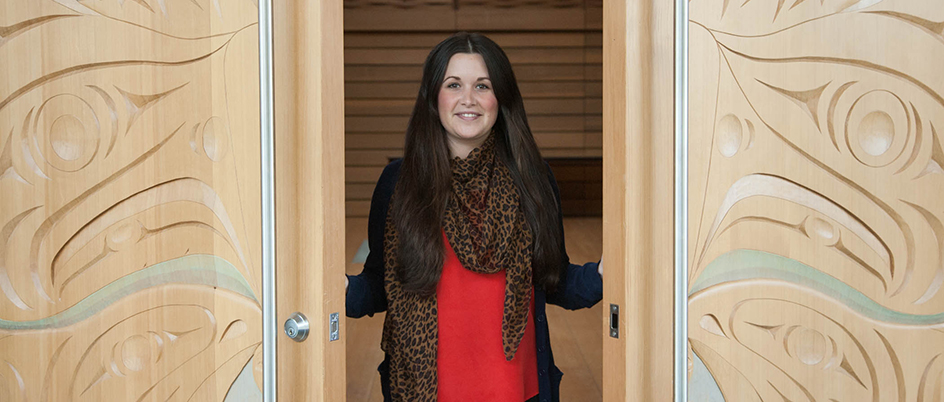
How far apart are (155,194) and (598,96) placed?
8296 millimetres

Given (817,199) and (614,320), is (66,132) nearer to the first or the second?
(614,320)

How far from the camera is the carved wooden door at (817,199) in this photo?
3.91 feet

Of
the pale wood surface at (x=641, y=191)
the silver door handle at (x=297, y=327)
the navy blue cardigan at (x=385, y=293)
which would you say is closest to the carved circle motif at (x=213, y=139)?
the silver door handle at (x=297, y=327)

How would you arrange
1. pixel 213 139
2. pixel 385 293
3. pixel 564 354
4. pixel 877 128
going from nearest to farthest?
pixel 877 128
pixel 213 139
pixel 385 293
pixel 564 354

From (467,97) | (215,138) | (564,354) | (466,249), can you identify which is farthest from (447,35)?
(215,138)

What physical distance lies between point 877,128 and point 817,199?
0.16m

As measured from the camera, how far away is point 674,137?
1312mm

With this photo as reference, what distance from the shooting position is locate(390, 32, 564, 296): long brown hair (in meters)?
1.73

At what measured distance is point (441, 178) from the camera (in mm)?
1757

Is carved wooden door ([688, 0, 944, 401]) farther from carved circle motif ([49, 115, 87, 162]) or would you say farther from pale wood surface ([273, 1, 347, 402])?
carved circle motif ([49, 115, 87, 162])

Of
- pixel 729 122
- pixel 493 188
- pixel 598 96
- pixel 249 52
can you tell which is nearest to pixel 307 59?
pixel 249 52

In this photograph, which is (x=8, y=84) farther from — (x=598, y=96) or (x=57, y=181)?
(x=598, y=96)

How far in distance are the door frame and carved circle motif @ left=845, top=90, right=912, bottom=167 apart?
29 centimetres

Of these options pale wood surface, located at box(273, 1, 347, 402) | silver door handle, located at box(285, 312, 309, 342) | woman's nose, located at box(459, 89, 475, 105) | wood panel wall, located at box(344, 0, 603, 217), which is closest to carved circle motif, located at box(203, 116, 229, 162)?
pale wood surface, located at box(273, 1, 347, 402)
